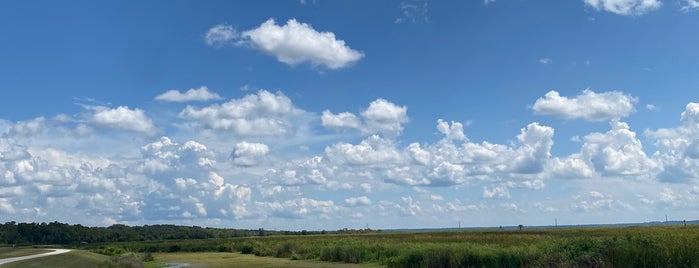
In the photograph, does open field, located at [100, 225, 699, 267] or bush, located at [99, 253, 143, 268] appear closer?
open field, located at [100, 225, 699, 267]

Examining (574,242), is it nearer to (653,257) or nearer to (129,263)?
(653,257)

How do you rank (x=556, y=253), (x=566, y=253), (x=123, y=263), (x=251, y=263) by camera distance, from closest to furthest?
1. (x=566, y=253)
2. (x=556, y=253)
3. (x=123, y=263)
4. (x=251, y=263)

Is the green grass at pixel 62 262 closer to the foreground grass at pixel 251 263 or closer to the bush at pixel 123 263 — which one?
the bush at pixel 123 263

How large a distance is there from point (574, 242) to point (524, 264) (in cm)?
288

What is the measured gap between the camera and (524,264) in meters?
33.9

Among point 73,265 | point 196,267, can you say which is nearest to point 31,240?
point 196,267

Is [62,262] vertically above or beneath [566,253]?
beneath

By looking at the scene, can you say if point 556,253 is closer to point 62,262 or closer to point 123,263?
point 62,262

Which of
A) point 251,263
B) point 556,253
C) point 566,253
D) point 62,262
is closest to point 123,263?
point 62,262

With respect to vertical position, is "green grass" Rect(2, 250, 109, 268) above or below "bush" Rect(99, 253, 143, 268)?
above

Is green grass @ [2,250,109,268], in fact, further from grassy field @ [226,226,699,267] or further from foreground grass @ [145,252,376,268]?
grassy field @ [226,226,699,267]

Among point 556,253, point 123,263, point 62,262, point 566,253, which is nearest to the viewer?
point 566,253

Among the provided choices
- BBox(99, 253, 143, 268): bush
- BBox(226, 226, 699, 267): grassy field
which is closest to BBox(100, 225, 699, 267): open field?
BBox(226, 226, 699, 267): grassy field

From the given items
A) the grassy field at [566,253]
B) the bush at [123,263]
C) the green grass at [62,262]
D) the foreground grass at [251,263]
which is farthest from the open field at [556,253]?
the green grass at [62,262]
